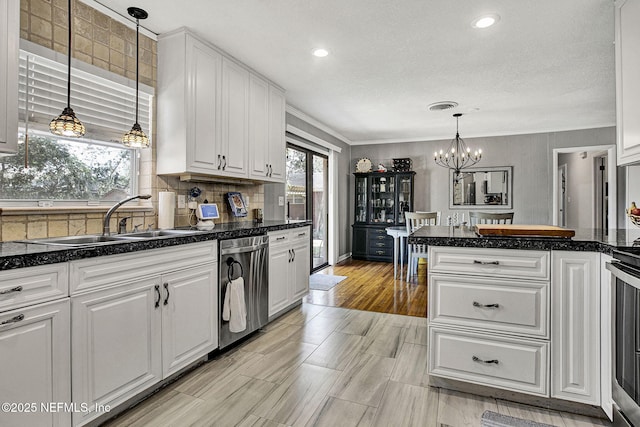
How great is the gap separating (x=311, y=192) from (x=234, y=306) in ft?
10.4

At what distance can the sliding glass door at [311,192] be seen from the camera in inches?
196

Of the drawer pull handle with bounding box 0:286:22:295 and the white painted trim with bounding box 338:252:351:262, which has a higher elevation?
the drawer pull handle with bounding box 0:286:22:295

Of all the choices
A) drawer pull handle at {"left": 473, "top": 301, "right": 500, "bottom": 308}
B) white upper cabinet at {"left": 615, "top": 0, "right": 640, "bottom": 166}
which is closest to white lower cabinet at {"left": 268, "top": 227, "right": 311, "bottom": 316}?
drawer pull handle at {"left": 473, "top": 301, "right": 500, "bottom": 308}

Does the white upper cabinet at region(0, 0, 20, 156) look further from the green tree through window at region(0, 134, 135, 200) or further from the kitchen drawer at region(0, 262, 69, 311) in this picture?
the kitchen drawer at region(0, 262, 69, 311)

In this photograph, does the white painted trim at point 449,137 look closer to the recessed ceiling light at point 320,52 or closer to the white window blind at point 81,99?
the recessed ceiling light at point 320,52

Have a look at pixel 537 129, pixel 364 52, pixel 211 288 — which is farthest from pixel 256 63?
pixel 537 129

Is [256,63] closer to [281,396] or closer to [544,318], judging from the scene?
[281,396]

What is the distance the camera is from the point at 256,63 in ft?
10.4

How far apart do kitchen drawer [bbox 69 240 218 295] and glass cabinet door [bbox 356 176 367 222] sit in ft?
15.3

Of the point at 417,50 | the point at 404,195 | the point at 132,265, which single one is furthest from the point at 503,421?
the point at 404,195

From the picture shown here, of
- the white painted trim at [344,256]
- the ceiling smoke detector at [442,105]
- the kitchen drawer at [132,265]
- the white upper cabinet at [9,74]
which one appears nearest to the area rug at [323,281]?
the white painted trim at [344,256]

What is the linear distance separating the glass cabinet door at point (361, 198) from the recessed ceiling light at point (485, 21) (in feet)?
13.9

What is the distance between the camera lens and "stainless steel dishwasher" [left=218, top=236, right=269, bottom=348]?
2.46m

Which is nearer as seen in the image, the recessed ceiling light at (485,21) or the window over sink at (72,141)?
the window over sink at (72,141)
